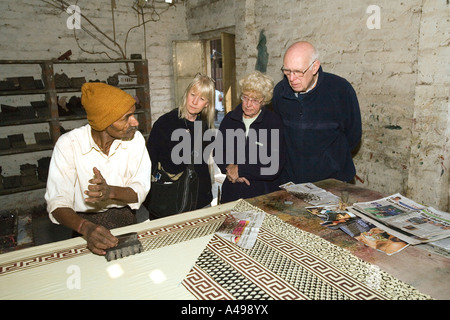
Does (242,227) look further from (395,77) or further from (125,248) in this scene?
(395,77)

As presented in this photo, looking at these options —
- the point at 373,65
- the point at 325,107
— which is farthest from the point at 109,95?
the point at 373,65

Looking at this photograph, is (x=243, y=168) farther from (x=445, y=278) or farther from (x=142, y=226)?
(x=445, y=278)

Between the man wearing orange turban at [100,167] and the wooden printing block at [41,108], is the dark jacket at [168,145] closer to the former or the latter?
the man wearing orange turban at [100,167]

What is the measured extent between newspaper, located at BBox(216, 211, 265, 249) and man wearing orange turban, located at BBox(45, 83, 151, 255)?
21.9 inches

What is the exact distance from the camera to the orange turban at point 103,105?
1787mm

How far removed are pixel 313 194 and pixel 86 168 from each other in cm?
153

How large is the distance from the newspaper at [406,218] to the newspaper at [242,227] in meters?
0.60

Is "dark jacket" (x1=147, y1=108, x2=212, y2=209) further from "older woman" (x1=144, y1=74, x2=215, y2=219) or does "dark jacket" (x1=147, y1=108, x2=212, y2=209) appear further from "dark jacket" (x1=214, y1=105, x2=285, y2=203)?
"dark jacket" (x1=214, y1=105, x2=285, y2=203)

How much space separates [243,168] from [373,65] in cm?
196

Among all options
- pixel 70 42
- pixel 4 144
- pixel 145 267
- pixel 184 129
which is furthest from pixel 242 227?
pixel 70 42

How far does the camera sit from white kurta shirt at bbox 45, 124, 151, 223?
1775 millimetres

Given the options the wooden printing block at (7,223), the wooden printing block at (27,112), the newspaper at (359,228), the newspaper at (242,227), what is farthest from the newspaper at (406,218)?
the wooden printing block at (27,112)

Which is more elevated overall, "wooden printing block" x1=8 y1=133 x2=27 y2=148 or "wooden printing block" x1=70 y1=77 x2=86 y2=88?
"wooden printing block" x1=70 y1=77 x2=86 y2=88

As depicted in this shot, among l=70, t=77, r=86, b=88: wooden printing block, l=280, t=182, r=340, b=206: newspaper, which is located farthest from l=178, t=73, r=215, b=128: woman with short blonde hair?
l=70, t=77, r=86, b=88: wooden printing block
